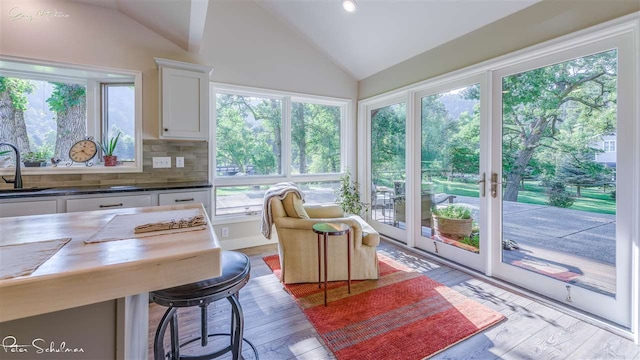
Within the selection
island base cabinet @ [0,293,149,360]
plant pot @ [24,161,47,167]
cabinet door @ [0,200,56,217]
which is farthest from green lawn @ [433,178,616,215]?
plant pot @ [24,161,47,167]

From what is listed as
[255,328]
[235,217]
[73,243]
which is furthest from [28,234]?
[235,217]

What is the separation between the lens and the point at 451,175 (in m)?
3.15

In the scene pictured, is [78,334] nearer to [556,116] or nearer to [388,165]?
[556,116]

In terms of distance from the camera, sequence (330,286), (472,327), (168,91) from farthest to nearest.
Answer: (168,91)
(330,286)
(472,327)

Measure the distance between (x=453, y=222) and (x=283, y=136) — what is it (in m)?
2.50

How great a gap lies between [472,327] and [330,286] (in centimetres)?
118

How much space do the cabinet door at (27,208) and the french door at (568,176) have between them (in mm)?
3998

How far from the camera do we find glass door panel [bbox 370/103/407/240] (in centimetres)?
386

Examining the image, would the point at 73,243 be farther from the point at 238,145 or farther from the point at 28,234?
the point at 238,145

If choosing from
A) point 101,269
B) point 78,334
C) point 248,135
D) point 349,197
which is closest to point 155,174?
point 248,135

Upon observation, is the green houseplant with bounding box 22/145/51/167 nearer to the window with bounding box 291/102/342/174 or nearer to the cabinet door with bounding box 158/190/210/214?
the cabinet door with bounding box 158/190/210/214

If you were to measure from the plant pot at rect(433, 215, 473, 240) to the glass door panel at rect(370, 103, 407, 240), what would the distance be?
56 centimetres

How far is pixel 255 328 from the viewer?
200 cm

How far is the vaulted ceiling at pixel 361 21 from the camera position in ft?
8.50
